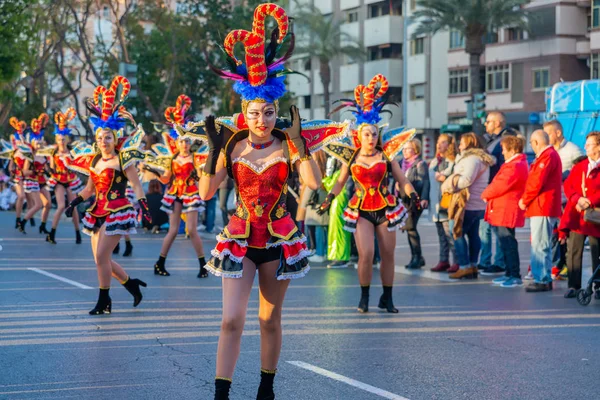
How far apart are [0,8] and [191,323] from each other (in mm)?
23228

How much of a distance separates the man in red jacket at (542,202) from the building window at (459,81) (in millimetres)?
47252

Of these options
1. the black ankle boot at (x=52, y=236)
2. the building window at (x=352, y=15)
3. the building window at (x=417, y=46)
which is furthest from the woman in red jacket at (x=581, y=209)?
the building window at (x=352, y=15)

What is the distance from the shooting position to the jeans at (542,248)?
1291 cm

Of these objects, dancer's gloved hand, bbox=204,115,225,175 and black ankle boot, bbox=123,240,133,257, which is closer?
dancer's gloved hand, bbox=204,115,225,175

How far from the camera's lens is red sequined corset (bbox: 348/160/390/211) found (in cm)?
1085

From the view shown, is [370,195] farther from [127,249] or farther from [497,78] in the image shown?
[497,78]

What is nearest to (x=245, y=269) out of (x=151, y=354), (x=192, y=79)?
(x=151, y=354)

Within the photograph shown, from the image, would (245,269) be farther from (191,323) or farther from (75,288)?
(75,288)

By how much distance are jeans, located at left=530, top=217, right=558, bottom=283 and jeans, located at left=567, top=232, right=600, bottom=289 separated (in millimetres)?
564


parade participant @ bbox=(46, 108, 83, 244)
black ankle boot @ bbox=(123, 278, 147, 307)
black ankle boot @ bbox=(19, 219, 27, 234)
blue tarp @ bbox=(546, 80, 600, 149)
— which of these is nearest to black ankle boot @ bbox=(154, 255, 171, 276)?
black ankle boot @ bbox=(123, 278, 147, 307)

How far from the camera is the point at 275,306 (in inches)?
259

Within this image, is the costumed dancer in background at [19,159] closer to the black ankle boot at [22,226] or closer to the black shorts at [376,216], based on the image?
the black ankle boot at [22,226]

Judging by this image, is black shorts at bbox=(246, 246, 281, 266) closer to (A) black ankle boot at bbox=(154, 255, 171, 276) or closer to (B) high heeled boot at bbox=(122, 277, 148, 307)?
(B) high heeled boot at bbox=(122, 277, 148, 307)

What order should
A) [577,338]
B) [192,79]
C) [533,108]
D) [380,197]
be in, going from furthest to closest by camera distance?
[533,108]
[192,79]
[380,197]
[577,338]
